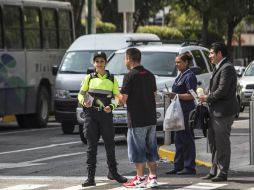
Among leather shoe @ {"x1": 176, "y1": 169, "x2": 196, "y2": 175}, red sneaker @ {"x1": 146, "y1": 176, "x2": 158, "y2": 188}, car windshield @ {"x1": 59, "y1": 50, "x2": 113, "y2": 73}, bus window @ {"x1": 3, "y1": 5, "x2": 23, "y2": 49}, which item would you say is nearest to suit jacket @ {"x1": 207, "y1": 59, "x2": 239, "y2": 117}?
red sneaker @ {"x1": 146, "y1": 176, "x2": 158, "y2": 188}

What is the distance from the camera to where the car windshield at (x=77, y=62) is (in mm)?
23984

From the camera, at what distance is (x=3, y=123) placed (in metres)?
29.9

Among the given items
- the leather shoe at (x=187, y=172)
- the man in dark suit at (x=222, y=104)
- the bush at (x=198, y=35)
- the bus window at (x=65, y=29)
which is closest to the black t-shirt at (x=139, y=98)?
the man in dark suit at (x=222, y=104)

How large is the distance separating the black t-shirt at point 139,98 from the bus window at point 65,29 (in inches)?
615

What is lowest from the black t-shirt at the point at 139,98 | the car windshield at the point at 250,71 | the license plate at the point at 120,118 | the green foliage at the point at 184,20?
the license plate at the point at 120,118

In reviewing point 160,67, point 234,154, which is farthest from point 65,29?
point 234,154

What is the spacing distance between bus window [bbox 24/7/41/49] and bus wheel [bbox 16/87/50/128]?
1.25 metres

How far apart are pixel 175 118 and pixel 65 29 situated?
15239 mm

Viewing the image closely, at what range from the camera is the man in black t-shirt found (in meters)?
13.1

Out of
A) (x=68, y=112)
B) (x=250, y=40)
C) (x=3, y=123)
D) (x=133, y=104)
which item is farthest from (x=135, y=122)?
(x=250, y=40)

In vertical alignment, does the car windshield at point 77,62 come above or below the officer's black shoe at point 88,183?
above

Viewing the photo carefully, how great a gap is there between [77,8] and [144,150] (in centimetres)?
3602

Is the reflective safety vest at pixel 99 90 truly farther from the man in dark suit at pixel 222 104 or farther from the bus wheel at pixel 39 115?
the bus wheel at pixel 39 115

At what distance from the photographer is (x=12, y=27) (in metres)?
25.7
